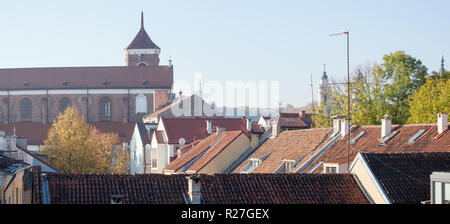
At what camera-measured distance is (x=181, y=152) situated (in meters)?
53.1

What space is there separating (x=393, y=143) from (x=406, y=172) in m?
8.89

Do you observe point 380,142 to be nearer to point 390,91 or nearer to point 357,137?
point 357,137

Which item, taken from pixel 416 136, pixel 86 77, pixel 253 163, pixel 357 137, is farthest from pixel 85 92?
pixel 416 136

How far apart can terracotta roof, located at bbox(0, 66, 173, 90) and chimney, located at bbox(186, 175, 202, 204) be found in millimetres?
83140

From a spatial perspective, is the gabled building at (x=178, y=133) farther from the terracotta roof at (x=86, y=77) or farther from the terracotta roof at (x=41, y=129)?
the terracotta roof at (x=86, y=77)

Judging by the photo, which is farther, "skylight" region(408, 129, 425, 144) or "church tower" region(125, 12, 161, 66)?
"church tower" region(125, 12, 161, 66)

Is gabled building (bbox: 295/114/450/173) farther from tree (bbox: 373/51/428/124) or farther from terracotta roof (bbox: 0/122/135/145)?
terracotta roof (bbox: 0/122/135/145)

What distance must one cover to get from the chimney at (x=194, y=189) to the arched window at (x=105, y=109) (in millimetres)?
84776

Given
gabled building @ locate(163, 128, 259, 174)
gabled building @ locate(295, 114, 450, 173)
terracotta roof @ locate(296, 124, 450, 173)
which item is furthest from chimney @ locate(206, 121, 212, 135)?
terracotta roof @ locate(296, 124, 450, 173)

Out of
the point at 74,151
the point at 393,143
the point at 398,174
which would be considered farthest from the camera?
the point at 74,151

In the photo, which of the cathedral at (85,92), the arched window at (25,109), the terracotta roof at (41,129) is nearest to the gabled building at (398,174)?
the terracotta roof at (41,129)

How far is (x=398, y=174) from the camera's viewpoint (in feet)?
74.4

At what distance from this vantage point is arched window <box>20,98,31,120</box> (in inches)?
4186
